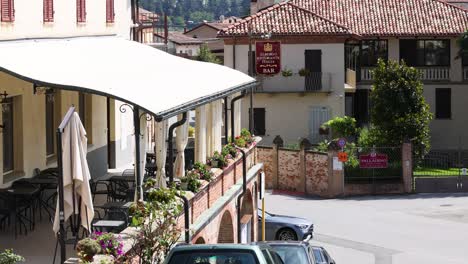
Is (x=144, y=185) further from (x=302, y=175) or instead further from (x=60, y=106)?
(x=302, y=175)

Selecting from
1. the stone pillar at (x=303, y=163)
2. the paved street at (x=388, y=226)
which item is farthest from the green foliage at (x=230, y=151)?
the stone pillar at (x=303, y=163)

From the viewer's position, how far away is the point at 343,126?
52.2 metres

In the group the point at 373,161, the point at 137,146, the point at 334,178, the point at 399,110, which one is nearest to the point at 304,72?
the point at 399,110

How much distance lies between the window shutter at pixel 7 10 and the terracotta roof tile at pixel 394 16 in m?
39.9

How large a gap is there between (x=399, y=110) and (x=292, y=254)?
29.8m

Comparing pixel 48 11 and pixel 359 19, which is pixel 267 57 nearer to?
pixel 359 19

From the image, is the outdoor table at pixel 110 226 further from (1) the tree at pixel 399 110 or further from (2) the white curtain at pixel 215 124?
(1) the tree at pixel 399 110

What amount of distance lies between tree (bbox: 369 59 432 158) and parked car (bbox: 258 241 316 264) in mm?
28380

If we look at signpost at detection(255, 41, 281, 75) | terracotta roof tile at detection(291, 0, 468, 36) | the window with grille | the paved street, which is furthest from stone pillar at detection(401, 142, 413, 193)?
terracotta roof tile at detection(291, 0, 468, 36)

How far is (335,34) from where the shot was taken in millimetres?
53969

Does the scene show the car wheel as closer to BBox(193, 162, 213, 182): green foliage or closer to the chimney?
BBox(193, 162, 213, 182): green foliage

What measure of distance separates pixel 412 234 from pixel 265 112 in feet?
56.6

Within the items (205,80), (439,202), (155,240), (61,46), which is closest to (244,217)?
(205,80)

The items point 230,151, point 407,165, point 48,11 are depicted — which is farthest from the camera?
point 407,165
